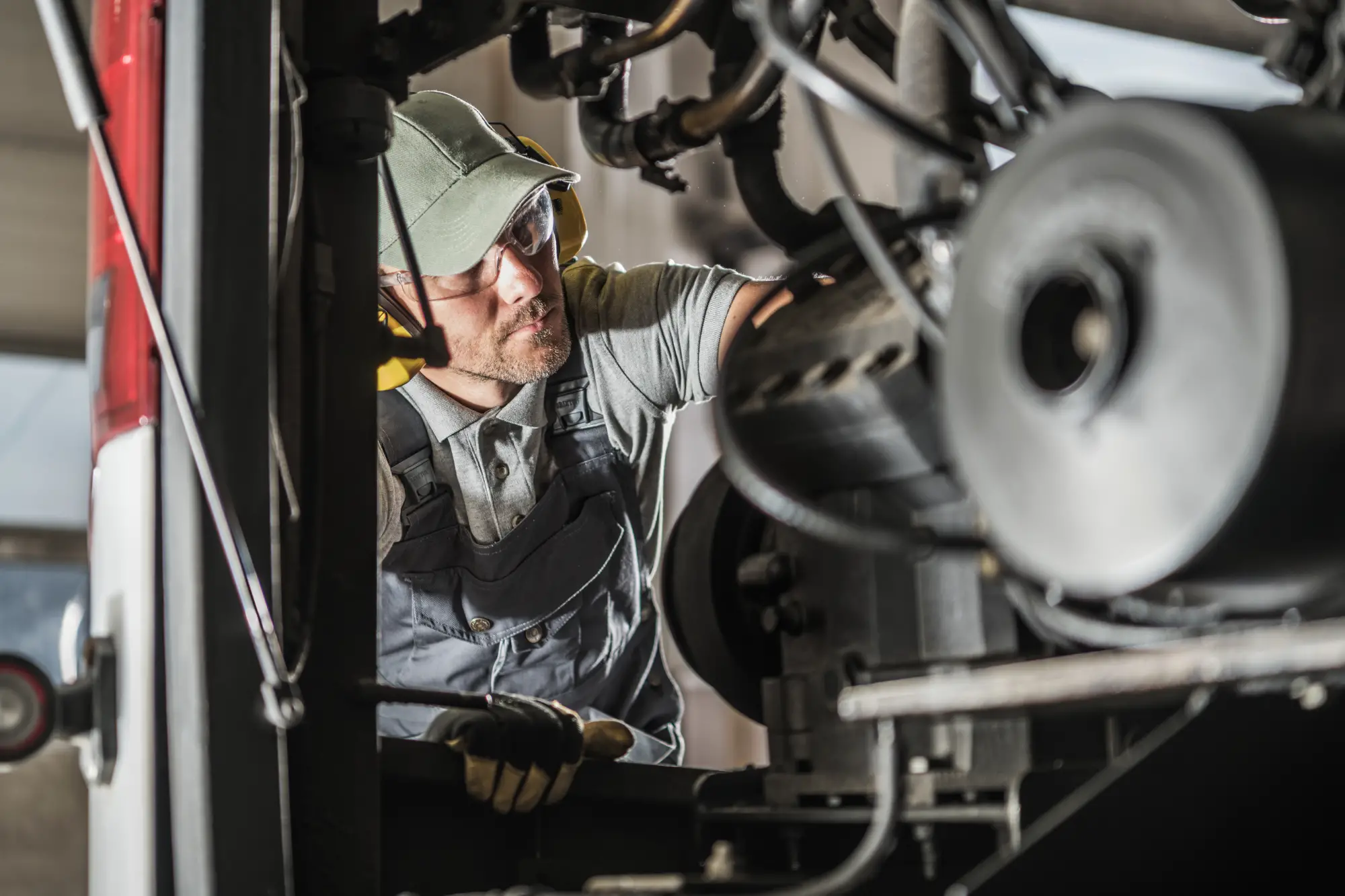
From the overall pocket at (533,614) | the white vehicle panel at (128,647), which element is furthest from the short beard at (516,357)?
the white vehicle panel at (128,647)

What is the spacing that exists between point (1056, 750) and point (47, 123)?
148 inches

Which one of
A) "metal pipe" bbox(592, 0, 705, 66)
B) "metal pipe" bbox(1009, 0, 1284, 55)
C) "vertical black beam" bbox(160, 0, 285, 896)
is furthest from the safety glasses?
"metal pipe" bbox(1009, 0, 1284, 55)

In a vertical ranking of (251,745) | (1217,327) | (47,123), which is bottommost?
(251,745)

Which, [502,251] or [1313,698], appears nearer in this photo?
[1313,698]

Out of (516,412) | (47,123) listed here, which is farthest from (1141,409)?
(47,123)

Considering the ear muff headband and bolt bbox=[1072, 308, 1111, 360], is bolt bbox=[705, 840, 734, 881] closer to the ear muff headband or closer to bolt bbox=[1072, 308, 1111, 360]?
bolt bbox=[1072, 308, 1111, 360]

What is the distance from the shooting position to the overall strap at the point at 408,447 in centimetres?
212

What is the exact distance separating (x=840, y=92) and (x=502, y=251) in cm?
134

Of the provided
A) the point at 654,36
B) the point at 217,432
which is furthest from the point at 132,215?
the point at 654,36

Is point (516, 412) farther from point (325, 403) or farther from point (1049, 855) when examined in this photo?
point (1049, 855)

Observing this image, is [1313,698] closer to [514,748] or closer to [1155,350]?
[1155,350]

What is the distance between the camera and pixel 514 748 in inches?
51.7

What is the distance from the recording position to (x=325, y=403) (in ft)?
3.92

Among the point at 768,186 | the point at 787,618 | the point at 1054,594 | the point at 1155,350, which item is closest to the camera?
the point at 1155,350
